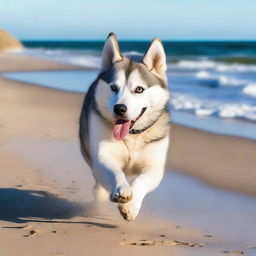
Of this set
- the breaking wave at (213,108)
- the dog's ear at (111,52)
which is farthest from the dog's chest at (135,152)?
the breaking wave at (213,108)

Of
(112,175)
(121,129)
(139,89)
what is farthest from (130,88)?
(112,175)

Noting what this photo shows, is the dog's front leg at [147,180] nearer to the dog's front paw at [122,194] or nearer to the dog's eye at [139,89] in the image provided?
the dog's front paw at [122,194]

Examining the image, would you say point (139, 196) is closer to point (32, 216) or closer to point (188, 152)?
point (32, 216)

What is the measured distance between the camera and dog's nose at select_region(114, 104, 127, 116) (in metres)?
4.28

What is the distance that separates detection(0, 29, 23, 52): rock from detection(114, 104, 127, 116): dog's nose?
1747 inches

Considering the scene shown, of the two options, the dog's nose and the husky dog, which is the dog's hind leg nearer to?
the husky dog

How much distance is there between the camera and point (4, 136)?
8023 mm

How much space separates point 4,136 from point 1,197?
2.97 metres

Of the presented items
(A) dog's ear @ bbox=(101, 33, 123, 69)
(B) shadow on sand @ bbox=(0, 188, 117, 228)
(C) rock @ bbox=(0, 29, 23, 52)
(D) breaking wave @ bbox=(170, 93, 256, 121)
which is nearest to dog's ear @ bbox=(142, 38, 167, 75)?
(A) dog's ear @ bbox=(101, 33, 123, 69)

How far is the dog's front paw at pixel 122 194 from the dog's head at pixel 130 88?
23.7 inches

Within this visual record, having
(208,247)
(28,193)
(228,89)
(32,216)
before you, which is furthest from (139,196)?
(228,89)

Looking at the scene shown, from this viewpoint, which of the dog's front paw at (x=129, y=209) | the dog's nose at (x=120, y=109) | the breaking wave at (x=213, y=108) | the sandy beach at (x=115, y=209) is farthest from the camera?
the breaking wave at (x=213, y=108)

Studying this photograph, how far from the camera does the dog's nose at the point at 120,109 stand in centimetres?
428

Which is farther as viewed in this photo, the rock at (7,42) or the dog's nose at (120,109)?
the rock at (7,42)
